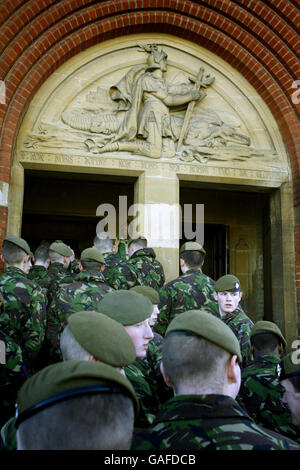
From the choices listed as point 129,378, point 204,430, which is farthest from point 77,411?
point 129,378

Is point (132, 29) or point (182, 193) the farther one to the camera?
point (182, 193)

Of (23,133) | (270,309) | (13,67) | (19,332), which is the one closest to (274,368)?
(19,332)

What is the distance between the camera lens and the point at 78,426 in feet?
2.83

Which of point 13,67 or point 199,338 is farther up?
→ point 13,67

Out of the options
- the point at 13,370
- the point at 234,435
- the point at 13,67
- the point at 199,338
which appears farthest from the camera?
the point at 13,67

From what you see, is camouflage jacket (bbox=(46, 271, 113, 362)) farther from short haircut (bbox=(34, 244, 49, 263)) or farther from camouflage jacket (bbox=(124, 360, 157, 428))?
short haircut (bbox=(34, 244, 49, 263))

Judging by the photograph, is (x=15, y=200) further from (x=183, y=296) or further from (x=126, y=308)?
(x=126, y=308)

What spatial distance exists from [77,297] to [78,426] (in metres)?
2.41

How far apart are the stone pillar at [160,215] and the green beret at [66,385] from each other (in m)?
5.03

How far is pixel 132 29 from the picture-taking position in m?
6.51

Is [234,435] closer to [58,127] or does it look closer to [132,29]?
[58,127]

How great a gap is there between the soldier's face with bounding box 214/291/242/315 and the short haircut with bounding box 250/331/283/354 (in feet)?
3.39

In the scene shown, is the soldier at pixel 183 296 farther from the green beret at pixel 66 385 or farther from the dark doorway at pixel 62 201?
the dark doorway at pixel 62 201

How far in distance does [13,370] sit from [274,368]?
5.11 feet
